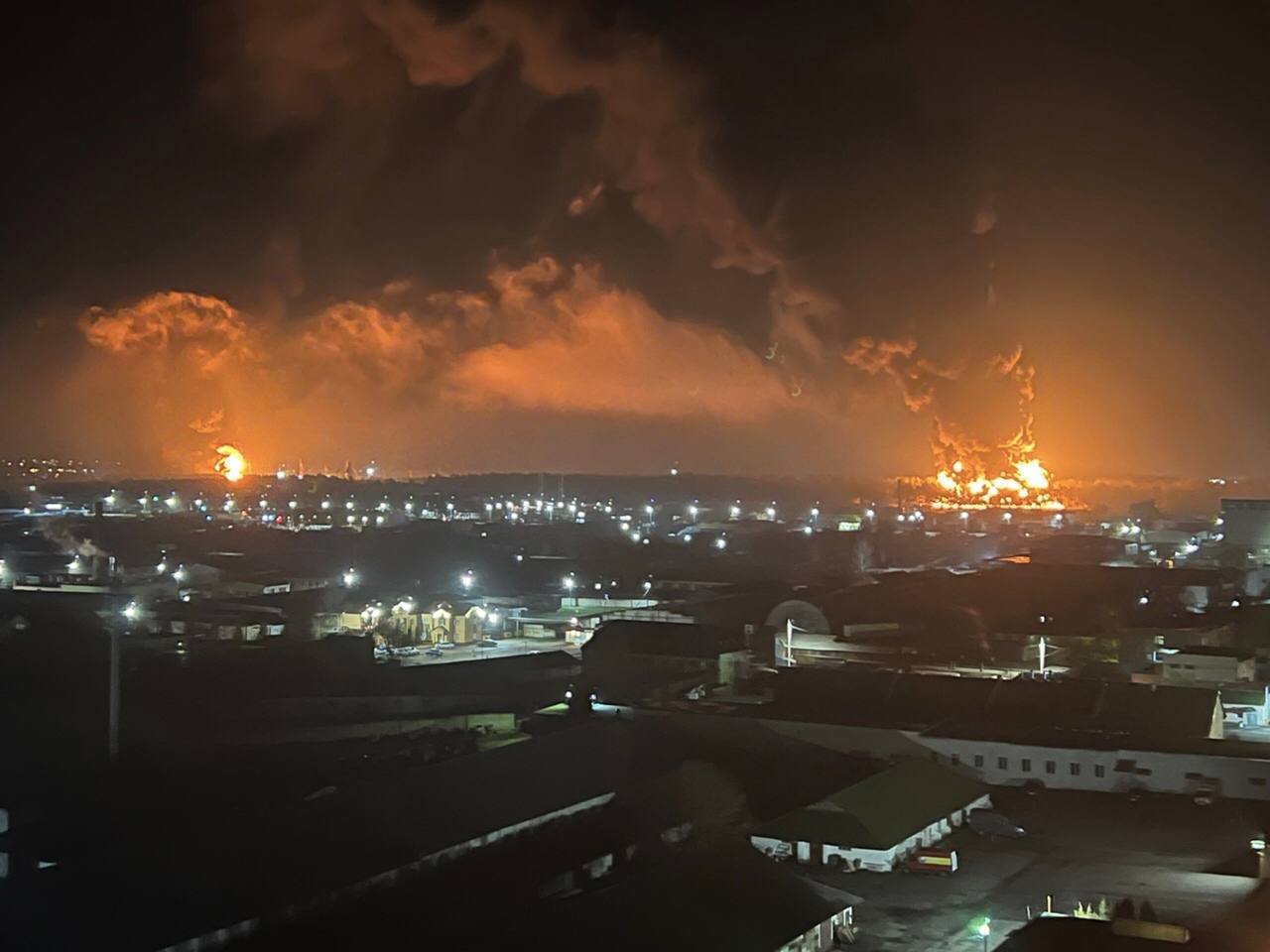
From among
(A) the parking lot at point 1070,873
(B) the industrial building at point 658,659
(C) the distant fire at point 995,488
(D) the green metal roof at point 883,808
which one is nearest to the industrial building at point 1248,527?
(C) the distant fire at point 995,488

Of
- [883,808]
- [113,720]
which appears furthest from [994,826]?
[113,720]

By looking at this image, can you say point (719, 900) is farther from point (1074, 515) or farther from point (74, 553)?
point (1074, 515)

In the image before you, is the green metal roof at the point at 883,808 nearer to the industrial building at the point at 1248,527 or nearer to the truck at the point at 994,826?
the truck at the point at 994,826

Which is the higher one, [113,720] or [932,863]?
[113,720]

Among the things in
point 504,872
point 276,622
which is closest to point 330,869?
point 504,872

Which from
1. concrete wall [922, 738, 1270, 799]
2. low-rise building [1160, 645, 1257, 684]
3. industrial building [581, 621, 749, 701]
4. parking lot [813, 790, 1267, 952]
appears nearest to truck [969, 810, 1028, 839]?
parking lot [813, 790, 1267, 952]

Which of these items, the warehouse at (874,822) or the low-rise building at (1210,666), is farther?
the low-rise building at (1210,666)

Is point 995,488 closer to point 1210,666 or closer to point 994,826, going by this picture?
point 1210,666
